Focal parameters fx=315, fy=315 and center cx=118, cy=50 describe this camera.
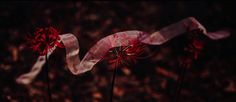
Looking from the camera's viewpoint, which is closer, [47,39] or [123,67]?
[47,39]

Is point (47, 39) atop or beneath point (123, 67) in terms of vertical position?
atop

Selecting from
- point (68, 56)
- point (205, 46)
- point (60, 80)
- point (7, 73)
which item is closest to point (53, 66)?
point (60, 80)

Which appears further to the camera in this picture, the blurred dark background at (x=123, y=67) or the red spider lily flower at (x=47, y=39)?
the blurred dark background at (x=123, y=67)

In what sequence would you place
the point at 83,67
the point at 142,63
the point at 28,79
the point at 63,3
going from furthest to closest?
the point at 63,3 → the point at 142,63 → the point at 28,79 → the point at 83,67

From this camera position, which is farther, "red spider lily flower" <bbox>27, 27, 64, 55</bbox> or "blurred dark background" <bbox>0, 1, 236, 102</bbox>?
"blurred dark background" <bbox>0, 1, 236, 102</bbox>

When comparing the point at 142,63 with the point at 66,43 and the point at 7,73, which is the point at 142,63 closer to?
the point at 7,73

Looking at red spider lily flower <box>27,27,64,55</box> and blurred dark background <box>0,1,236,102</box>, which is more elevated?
red spider lily flower <box>27,27,64,55</box>

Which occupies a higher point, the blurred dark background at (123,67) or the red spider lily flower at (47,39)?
the red spider lily flower at (47,39)

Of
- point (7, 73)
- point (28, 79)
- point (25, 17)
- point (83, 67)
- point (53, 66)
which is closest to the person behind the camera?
point (83, 67)
